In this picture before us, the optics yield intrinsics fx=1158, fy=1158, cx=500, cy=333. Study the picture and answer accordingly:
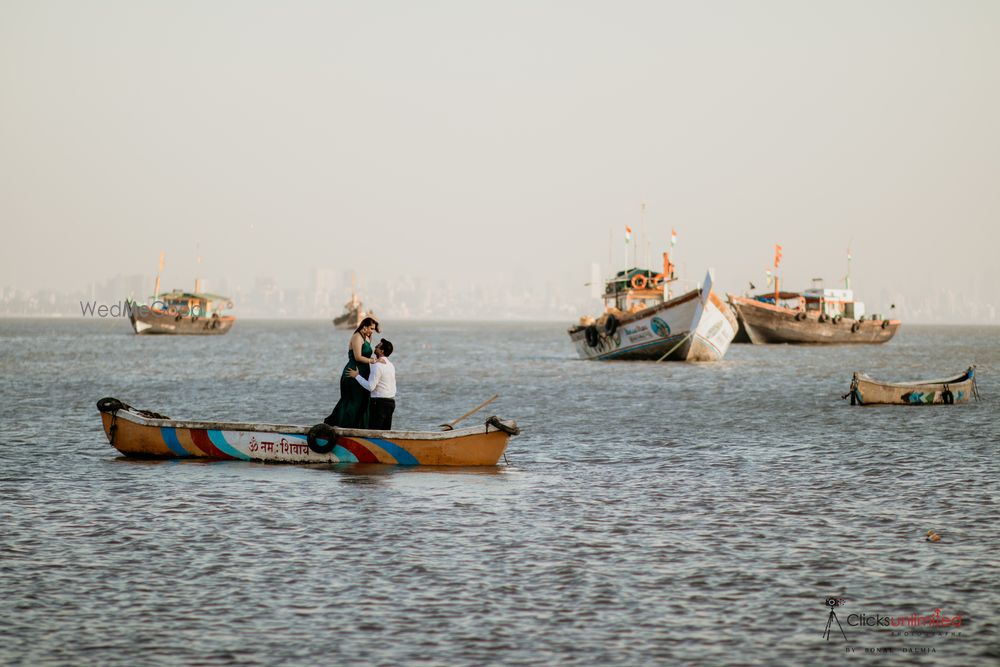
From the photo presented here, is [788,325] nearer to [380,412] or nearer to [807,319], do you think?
[807,319]

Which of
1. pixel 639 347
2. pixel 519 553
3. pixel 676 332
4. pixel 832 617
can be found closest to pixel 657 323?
pixel 676 332

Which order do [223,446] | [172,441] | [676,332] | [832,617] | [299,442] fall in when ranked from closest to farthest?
1. [832,617]
2. [299,442]
3. [223,446]
4. [172,441]
5. [676,332]

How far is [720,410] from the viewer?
108 ft

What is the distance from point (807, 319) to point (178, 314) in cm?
6690

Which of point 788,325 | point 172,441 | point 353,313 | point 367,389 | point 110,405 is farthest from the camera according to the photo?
point 353,313

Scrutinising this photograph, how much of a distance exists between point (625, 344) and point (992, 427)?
32.0m

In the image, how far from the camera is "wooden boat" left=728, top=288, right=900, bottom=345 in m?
88.2

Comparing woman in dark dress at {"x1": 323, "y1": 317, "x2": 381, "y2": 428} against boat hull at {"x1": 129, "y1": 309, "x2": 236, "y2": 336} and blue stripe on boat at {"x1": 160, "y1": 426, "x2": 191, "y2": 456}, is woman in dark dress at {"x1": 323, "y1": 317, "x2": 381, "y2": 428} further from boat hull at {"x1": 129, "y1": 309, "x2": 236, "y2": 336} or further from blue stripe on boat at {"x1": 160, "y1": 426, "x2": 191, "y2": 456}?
boat hull at {"x1": 129, "y1": 309, "x2": 236, "y2": 336}

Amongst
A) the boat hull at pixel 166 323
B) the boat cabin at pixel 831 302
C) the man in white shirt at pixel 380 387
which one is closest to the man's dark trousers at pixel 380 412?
the man in white shirt at pixel 380 387

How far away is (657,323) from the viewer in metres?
55.6

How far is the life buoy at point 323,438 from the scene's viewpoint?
18.6m

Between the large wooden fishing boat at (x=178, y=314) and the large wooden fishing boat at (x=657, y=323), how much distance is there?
7141 cm

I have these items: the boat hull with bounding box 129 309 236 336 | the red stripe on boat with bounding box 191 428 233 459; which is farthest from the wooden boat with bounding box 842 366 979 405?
the boat hull with bounding box 129 309 236 336

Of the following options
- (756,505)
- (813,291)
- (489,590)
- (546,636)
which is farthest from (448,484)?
(813,291)
